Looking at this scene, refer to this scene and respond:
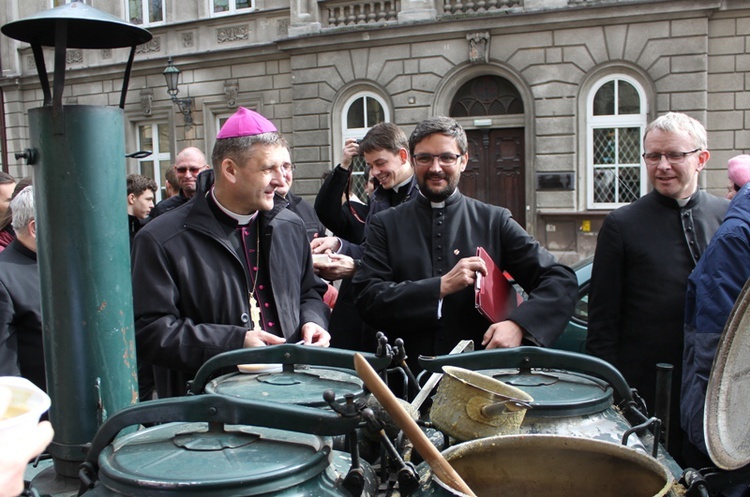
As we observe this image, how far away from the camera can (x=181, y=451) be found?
1300mm

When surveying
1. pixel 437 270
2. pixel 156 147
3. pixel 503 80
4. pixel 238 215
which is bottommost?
pixel 437 270

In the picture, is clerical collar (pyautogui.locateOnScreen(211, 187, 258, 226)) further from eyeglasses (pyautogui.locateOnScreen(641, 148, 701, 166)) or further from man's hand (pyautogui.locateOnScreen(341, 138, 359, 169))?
man's hand (pyautogui.locateOnScreen(341, 138, 359, 169))

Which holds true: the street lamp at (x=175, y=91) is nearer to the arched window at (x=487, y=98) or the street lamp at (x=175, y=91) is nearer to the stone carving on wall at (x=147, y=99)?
the stone carving on wall at (x=147, y=99)

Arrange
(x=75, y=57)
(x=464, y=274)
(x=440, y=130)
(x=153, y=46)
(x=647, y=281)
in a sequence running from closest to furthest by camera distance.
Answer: (x=464, y=274) < (x=440, y=130) < (x=647, y=281) < (x=153, y=46) < (x=75, y=57)

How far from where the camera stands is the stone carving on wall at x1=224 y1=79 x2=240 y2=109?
15320mm

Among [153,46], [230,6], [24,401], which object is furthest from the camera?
[153,46]

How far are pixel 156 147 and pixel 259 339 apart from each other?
618 inches

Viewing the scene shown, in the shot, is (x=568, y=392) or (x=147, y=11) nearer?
(x=568, y=392)

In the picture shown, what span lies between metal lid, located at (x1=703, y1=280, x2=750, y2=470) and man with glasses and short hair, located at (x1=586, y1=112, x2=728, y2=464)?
48.5 inches

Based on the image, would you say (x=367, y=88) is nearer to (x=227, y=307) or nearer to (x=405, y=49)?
(x=405, y=49)

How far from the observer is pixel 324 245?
376cm

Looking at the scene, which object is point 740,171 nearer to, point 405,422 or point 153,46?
point 405,422

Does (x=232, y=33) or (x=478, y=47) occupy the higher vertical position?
(x=232, y=33)

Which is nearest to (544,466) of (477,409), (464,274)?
(477,409)
